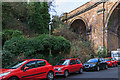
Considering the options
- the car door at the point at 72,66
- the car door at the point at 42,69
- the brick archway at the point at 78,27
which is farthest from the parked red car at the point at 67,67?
the brick archway at the point at 78,27

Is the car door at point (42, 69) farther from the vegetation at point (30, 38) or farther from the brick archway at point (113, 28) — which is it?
the brick archway at point (113, 28)

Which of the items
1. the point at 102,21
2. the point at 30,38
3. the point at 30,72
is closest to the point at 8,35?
the point at 30,38

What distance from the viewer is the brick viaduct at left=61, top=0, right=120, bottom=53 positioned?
82.0 ft

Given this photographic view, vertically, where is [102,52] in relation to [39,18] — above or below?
below

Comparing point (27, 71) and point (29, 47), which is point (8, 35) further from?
point (27, 71)

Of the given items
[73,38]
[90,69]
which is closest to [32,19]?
[73,38]

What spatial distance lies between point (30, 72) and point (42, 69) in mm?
916

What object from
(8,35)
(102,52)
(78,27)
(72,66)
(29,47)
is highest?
(78,27)

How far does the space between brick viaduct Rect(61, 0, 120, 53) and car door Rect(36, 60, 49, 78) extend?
19.4 m

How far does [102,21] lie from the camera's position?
25.9 metres

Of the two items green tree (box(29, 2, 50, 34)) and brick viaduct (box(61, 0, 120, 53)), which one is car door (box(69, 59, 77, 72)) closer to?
green tree (box(29, 2, 50, 34))

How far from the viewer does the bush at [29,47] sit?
1230 cm

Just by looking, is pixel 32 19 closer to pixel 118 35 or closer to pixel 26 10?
pixel 26 10

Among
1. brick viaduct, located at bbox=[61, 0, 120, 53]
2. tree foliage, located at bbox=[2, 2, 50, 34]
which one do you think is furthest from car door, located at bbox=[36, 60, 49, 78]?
brick viaduct, located at bbox=[61, 0, 120, 53]
